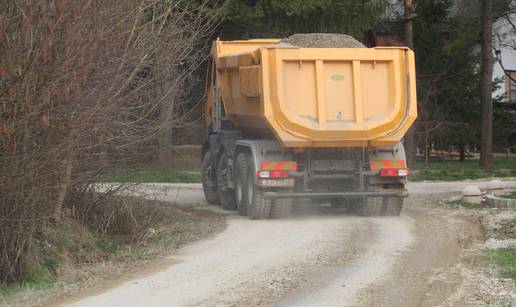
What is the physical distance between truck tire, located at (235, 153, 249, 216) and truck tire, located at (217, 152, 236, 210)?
2.79ft

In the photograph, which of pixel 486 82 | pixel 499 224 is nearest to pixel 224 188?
pixel 499 224

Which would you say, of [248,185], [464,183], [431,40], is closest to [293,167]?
[248,185]

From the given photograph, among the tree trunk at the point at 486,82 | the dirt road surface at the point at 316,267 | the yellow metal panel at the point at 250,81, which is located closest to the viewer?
the dirt road surface at the point at 316,267

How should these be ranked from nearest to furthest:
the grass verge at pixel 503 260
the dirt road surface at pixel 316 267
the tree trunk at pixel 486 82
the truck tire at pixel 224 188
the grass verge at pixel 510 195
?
the dirt road surface at pixel 316 267, the grass verge at pixel 503 260, the truck tire at pixel 224 188, the grass verge at pixel 510 195, the tree trunk at pixel 486 82

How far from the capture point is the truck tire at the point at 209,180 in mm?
19031

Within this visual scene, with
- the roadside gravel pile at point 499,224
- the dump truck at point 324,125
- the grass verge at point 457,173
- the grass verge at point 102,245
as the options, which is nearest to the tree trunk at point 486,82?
the grass verge at point 457,173

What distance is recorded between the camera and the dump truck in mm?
14875

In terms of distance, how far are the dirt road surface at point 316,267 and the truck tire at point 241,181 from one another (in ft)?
2.50

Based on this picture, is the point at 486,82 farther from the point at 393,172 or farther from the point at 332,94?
the point at 332,94

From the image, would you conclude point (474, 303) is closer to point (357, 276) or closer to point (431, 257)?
point (357, 276)

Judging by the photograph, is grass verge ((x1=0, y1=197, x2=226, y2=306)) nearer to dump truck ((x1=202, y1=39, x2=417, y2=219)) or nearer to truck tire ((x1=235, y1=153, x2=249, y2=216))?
truck tire ((x1=235, y1=153, x2=249, y2=216))

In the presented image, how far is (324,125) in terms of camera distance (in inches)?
587

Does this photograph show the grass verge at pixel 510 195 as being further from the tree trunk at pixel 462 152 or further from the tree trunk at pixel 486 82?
the tree trunk at pixel 462 152

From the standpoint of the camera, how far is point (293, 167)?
1541 cm
